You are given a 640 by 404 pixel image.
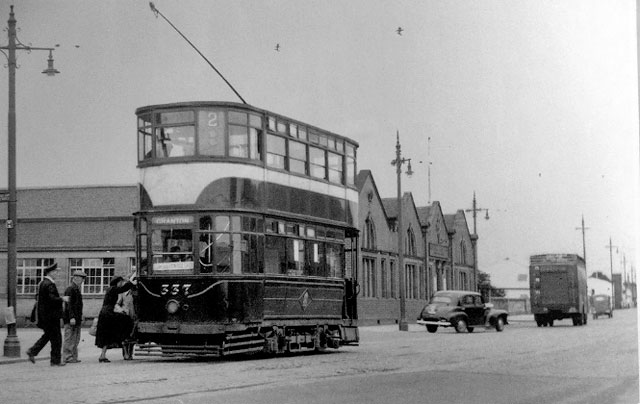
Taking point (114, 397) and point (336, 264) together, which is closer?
point (114, 397)

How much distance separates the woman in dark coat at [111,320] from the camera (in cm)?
1580

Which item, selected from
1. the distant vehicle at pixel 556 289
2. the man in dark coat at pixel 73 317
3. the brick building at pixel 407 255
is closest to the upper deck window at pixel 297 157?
the man in dark coat at pixel 73 317

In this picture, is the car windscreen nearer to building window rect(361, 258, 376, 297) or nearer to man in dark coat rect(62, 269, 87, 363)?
building window rect(361, 258, 376, 297)

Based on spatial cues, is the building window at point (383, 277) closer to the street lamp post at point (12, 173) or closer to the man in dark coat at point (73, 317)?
the street lamp post at point (12, 173)

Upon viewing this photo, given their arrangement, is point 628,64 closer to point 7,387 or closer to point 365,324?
point 7,387

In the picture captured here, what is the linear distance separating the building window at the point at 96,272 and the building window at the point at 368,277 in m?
11.4

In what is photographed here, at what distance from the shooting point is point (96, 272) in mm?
40969

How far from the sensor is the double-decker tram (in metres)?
15.8

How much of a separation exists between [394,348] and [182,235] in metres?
6.77

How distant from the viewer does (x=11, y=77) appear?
16.3 meters

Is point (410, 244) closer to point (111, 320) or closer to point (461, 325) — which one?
point (461, 325)

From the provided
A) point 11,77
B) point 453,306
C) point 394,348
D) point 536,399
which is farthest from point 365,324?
point 536,399

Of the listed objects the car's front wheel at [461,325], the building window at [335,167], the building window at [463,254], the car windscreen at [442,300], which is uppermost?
the building window at [335,167]

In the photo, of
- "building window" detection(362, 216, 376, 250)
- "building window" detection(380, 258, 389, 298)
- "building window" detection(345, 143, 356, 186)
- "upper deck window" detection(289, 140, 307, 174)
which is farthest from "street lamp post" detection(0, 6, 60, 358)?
"building window" detection(380, 258, 389, 298)
